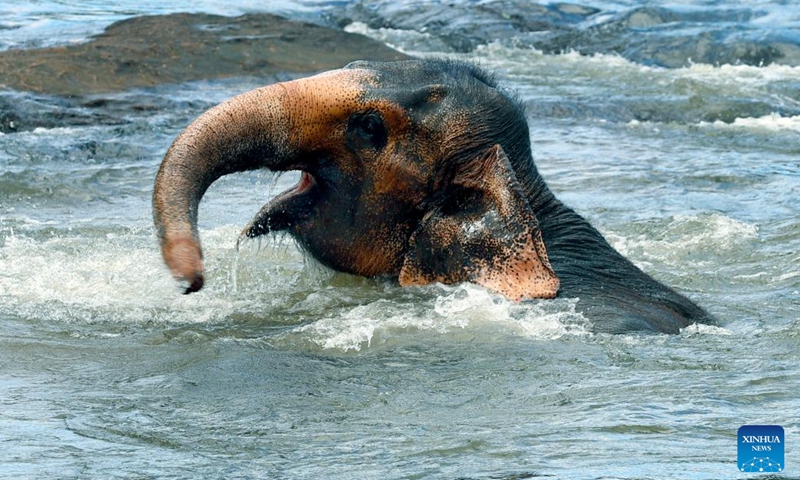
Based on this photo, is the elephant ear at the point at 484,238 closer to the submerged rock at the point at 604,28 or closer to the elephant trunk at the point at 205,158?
the elephant trunk at the point at 205,158

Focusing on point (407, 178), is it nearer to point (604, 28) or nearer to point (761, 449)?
point (761, 449)

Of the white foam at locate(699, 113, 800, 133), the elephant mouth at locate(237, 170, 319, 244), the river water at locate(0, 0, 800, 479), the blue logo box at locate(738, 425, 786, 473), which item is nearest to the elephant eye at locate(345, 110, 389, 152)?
the elephant mouth at locate(237, 170, 319, 244)

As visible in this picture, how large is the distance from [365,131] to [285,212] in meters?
0.52

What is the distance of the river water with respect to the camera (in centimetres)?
511

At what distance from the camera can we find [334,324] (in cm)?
704

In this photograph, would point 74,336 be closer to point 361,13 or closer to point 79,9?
point 79,9

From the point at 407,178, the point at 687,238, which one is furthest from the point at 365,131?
the point at 687,238

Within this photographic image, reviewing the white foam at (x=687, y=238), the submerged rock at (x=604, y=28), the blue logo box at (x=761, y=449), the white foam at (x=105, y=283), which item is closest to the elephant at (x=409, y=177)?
the white foam at (x=105, y=283)

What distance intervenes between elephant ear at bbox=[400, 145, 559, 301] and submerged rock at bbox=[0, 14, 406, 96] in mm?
8953

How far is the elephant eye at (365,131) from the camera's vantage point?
664 cm

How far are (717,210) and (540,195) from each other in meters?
4.67

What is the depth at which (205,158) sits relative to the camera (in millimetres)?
6098

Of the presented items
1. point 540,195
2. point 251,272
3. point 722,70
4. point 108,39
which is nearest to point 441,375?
point 540,195

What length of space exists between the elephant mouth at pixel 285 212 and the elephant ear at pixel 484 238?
522mm
